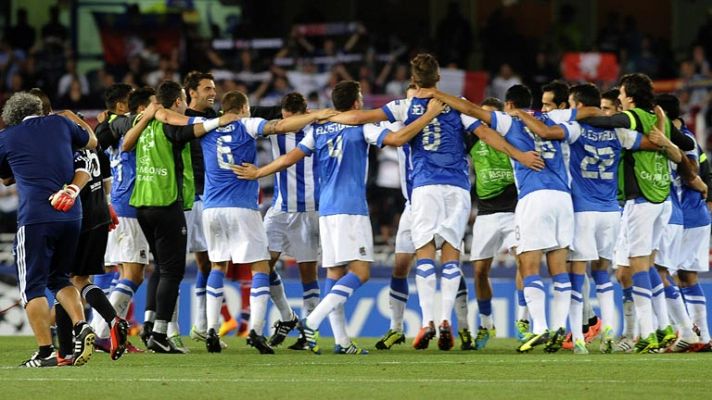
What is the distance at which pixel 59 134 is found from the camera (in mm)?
11367

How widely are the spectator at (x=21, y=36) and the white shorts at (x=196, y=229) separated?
1357cm

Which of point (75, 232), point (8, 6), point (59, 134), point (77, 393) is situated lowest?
point (77, 393)

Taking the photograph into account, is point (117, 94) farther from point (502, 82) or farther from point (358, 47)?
point (358, 47)

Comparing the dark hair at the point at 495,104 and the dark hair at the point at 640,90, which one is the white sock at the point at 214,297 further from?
the dark hair at the point at 640,90

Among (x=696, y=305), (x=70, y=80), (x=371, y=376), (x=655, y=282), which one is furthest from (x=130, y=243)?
(x=70, y=80)

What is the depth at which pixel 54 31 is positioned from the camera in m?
27.3

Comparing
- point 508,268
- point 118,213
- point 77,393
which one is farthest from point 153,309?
point 508,268

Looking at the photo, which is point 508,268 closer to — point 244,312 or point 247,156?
point 244,312

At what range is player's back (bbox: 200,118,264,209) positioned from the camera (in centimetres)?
1295

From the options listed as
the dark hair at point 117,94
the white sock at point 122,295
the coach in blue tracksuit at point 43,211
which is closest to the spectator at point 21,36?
the dark hair at point 117,94

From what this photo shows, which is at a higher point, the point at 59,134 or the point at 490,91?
the point at 490,91

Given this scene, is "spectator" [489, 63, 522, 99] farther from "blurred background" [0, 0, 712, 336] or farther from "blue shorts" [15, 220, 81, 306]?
"blue shorts" [15, 220, 81, 306]

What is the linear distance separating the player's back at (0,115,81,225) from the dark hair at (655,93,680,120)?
561 cm

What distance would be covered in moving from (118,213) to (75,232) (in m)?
2.50
